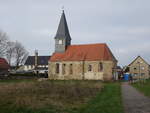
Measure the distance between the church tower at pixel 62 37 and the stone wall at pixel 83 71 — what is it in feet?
11.9

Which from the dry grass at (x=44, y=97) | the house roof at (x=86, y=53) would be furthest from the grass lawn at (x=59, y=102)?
the house roof at (x=86, y=53)

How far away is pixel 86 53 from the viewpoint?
155 feet

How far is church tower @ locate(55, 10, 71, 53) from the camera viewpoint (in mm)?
49475

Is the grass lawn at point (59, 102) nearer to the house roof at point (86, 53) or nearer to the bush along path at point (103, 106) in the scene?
the bush along path at point (103, 106)

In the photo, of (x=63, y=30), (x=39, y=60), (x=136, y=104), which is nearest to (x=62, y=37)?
(x=63, y=30)

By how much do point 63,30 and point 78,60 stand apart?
27.6ft

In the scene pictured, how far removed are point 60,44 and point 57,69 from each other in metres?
5.92

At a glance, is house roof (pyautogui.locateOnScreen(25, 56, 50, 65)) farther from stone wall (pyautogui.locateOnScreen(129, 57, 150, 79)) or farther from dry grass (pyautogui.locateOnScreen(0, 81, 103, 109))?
dry grass (pyautogui.locateOnScreen(0, 81, 103, 109))

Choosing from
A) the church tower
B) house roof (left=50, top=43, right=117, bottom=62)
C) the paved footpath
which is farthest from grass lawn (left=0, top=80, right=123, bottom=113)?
the church tower

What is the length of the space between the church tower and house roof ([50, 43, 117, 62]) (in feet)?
3.85

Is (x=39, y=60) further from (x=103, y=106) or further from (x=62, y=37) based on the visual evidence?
(x=103, y=106)

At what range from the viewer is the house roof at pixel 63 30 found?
49562mm

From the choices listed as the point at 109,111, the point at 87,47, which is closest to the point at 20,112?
the point at 109,111

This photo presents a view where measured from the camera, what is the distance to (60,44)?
50.0 m
